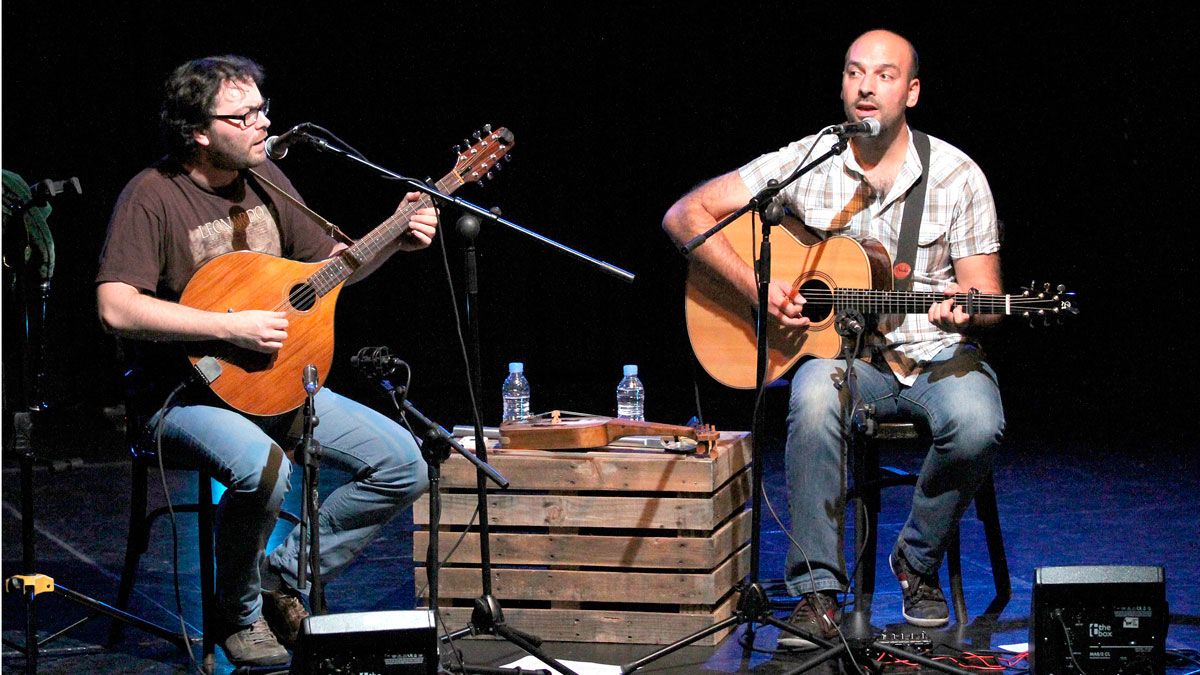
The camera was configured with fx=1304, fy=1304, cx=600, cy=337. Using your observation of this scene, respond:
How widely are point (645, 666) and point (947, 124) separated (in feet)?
17.0

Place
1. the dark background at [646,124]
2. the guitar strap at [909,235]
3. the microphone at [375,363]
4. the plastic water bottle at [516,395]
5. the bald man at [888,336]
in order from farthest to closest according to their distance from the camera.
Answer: the dark background at [646,124] → the plastic water bottle at [516,395] → the guitar strap at [909,235] → the bald man at [888,336] → the microphone at [375,363]

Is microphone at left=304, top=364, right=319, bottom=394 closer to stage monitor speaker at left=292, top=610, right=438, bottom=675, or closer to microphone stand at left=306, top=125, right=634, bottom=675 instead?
microphone stand at left=306, top=125, right=634, bottom=675

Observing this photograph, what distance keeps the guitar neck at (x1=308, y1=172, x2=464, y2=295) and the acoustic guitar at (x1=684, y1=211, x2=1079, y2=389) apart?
1116 millimetres

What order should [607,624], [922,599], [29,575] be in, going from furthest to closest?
[922,599] → [607,624] → [29,575]

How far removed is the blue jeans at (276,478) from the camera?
12.6 ft

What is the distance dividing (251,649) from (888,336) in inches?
92.3

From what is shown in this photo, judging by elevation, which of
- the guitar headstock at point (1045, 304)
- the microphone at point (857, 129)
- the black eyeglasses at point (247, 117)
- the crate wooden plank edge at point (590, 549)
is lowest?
the crate wooden plank edge at point (590, 549)

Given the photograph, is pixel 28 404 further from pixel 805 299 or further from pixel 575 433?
pixel 805 299

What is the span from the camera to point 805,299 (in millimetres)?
4469

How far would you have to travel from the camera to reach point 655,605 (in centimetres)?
434

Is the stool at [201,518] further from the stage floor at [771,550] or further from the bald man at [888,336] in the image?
the bald man at [888,336]

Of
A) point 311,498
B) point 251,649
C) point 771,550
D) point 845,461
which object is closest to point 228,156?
point 311,498

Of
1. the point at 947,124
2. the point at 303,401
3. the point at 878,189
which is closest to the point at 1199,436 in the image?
the point at 947,124

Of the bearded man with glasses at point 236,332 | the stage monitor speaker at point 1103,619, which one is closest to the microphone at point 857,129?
the bearded man with glasses at point 236,332
